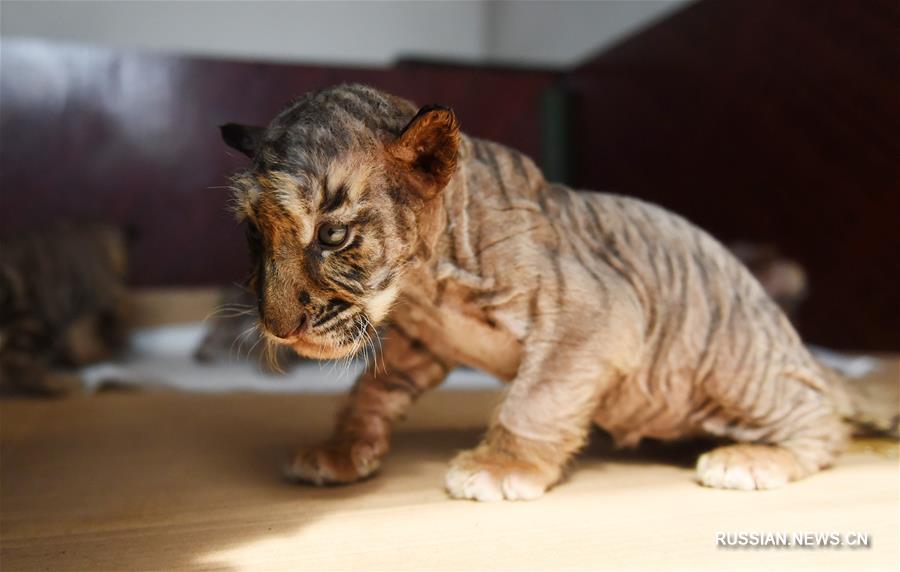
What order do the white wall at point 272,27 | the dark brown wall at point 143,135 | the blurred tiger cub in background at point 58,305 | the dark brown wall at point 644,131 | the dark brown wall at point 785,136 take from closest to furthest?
the dark brown wall at point 785,136 → the dark brown wall at point 644,131 → the blurred tiger cub in background at point 58,305 → the dark brown wall at point 143,135 → the white wall at point 272,27

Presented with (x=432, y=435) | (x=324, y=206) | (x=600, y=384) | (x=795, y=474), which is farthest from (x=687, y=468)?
(x=324, y=206)

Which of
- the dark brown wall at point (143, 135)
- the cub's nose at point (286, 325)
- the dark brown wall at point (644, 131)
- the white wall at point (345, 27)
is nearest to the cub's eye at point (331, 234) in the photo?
the cub's nose at point (286, 325)

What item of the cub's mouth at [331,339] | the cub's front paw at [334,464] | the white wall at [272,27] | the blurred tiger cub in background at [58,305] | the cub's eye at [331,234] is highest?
the white wall at [272,27]

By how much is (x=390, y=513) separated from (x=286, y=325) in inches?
15.9

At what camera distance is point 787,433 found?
5.97ft

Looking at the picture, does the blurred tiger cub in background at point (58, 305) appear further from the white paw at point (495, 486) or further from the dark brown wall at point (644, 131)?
the white paw at point (495, 486)

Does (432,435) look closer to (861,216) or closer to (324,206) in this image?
(324,206)

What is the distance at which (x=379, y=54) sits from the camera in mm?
5840

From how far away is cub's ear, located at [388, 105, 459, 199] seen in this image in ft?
4.66

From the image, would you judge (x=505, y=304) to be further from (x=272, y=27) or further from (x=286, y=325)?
(x=272, y=27)

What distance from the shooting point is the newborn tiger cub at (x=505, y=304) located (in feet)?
4.69

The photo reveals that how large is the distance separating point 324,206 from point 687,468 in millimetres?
1071

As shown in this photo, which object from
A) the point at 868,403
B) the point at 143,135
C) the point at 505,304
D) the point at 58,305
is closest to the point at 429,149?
the point at 505,304

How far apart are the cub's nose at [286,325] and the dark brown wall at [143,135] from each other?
9.10ft
